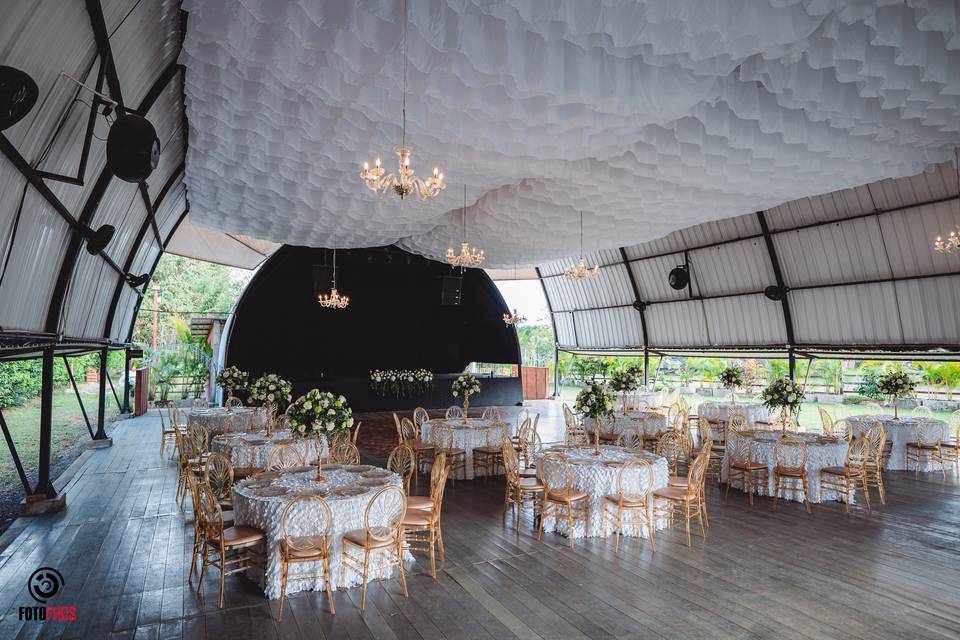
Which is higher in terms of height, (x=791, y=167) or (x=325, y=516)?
(x=791, y=167)

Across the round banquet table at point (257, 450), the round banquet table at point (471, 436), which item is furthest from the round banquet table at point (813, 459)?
the round banquet table at point (257, 450)

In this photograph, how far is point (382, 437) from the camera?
13141mm

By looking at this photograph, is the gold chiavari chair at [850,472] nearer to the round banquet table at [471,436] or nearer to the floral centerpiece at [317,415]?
the round banquet table at [471,436]

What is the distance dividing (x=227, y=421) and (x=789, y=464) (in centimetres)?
976

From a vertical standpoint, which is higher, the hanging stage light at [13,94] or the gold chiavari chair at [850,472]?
the hanging stage light at [13,94]

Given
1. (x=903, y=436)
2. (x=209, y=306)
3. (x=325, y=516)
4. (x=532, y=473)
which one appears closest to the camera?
(x=325, y=516)

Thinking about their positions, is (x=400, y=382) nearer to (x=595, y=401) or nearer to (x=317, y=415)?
(x=595, y=401)

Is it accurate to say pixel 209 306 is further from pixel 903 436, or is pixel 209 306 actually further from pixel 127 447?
pixel 903 436

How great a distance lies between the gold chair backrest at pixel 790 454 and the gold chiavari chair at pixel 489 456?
13.7ft

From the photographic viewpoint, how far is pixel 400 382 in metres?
18.5

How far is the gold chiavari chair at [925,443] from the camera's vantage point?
937 cm

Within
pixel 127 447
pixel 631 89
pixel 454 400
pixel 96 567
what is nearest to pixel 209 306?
pixel 454 400

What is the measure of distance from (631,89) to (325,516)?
541cm

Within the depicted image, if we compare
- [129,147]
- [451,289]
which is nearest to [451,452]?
[129,147]
